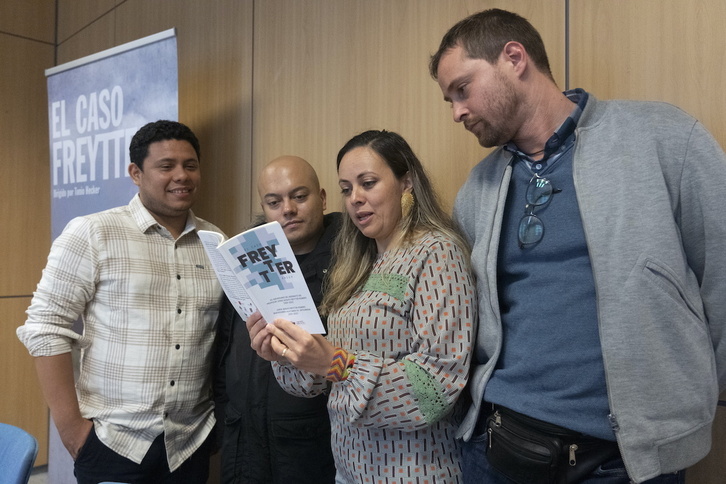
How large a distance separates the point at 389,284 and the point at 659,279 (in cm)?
64

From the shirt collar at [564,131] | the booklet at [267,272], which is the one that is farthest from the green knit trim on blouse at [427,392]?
the shirt collar at [564,131]

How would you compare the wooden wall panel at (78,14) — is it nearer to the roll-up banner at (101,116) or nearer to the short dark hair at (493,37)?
the roll-up banner at (101,116)

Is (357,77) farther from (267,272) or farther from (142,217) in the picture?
(267,272)

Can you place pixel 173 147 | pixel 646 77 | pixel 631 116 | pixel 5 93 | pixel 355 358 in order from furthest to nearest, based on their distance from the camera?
pixel 5 93 < pixel 173 147 < pixel 646 77 < pixel 355 358 < pixel 631 116

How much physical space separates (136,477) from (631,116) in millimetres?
2066

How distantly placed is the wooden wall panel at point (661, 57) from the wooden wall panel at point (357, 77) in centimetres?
A: 10

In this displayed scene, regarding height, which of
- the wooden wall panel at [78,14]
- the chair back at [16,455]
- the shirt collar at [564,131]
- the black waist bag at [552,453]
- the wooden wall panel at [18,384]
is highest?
the wooden wall panel at [78,14]

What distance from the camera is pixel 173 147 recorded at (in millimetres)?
2438

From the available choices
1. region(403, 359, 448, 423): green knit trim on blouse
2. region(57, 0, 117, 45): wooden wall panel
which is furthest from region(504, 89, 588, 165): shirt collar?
region(57, 0, 117, 45): wooden wall panel

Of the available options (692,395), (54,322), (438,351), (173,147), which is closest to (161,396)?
(54,322)

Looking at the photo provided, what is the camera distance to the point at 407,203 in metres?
1.66

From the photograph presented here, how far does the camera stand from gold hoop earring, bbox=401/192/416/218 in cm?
166

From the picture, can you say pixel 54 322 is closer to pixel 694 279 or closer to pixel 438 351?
pixel 438 351

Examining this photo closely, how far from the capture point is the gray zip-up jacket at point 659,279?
1200 mm
